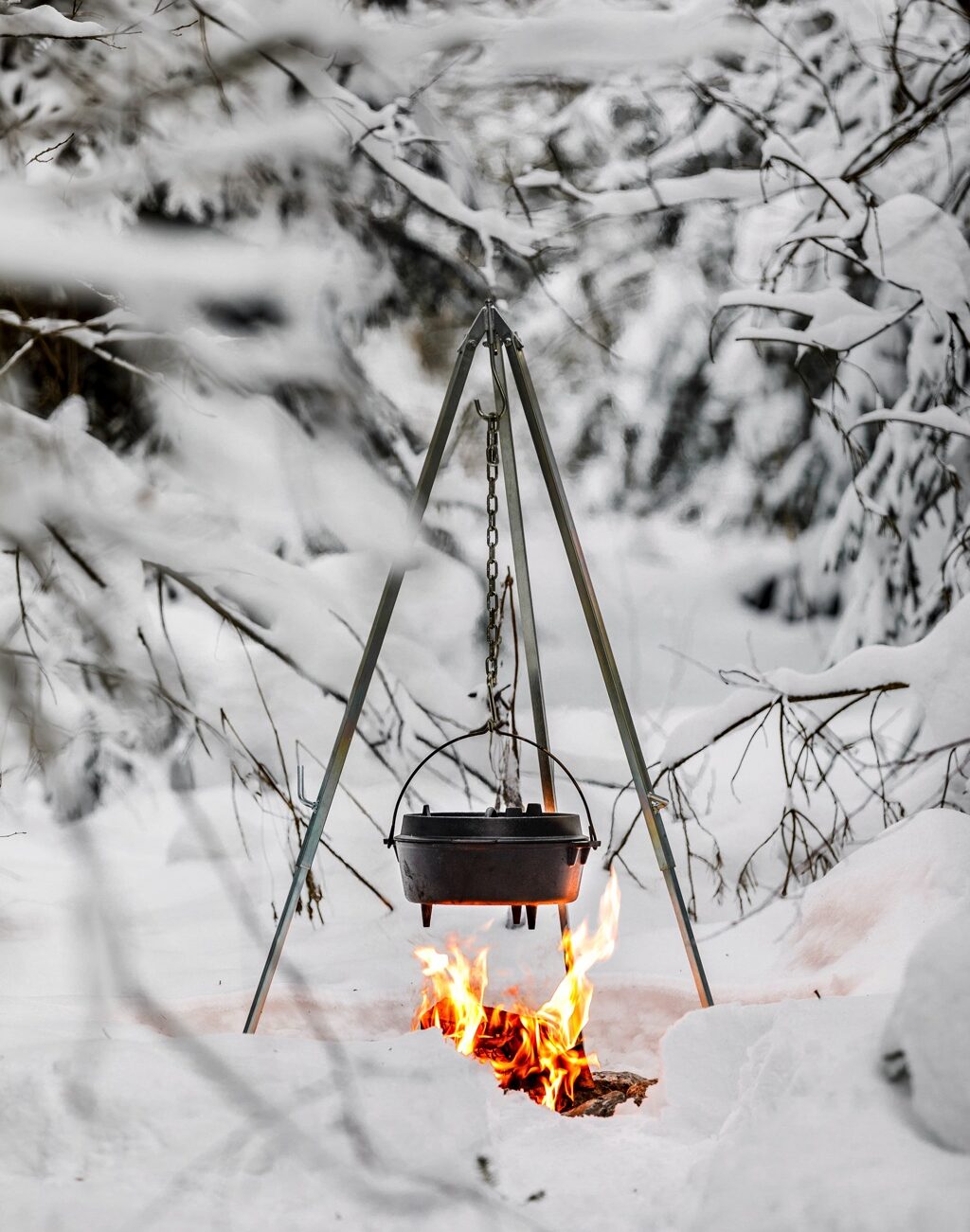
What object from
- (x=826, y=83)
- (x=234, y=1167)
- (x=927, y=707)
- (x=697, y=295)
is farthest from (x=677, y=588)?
(x=234, y=1167)

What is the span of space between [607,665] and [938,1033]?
76 cm

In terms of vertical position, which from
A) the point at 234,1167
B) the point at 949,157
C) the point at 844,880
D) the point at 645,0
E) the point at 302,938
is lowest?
the point at 302,938

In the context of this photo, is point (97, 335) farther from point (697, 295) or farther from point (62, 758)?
point (697, 295)

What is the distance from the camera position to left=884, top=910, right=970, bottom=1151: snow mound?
87cm

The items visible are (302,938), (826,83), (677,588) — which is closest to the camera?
(302,938)

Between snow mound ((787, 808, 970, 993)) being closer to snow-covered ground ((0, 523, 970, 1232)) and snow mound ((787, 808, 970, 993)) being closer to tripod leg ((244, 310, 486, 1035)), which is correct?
snow-covered ground ((0, 523, 970, 1232))

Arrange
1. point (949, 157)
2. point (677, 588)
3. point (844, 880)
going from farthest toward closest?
point (677, 588), point (949, 157), point (844, 880)

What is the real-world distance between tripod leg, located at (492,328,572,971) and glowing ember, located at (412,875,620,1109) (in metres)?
0.05

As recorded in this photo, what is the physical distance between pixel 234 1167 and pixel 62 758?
1641 mm

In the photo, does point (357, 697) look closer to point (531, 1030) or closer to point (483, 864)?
point (483, 864)

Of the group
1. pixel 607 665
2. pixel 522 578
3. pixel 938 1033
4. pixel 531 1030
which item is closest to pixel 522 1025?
pixel 531 1030

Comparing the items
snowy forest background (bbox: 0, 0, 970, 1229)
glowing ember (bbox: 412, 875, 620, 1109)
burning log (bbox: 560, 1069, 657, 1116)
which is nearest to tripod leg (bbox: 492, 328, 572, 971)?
glowing ember (bbox: 412, 875, 620, 1109)

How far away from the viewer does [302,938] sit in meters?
2.22

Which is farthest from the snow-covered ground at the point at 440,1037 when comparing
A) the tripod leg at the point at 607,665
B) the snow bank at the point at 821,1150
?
the tripod leg at the point at 607,665
